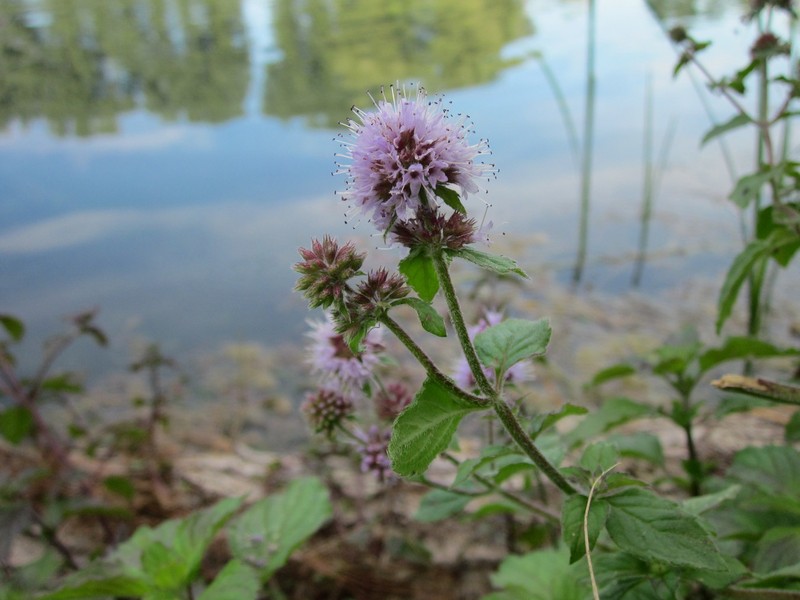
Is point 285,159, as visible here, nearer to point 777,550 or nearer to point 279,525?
point 279,525

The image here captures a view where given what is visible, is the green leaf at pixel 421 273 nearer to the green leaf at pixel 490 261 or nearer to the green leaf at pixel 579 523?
the green leaf at pixel 490 261

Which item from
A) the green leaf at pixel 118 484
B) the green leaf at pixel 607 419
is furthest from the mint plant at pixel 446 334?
the green leaf at pixel 118 484

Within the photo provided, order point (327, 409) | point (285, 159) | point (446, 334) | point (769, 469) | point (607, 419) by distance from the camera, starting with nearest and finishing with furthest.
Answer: point (446, 334) → point (327, 409) → point (769, 469) → point (607, 419) → point (285, 159)

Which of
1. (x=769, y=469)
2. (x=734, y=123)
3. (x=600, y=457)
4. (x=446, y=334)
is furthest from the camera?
(x=734, y=123)

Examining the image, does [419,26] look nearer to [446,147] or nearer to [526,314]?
[526,314]

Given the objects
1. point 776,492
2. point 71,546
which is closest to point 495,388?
point 776,492

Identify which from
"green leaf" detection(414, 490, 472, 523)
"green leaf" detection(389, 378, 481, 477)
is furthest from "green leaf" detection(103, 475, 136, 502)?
"green leaf" detection(389, 378, 481, 477)

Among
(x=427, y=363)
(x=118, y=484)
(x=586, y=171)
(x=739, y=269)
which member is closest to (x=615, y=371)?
(x=739, y=269)
